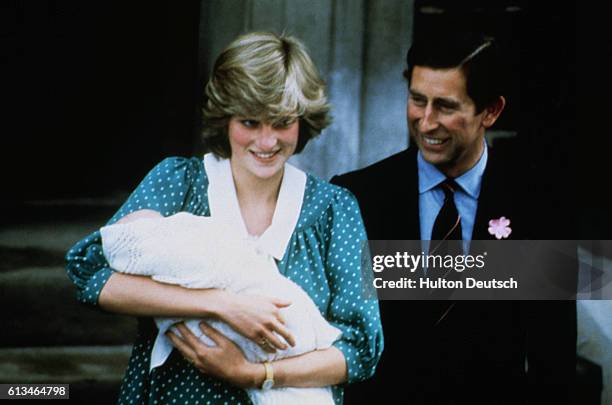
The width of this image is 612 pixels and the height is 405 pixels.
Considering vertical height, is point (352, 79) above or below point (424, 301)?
above

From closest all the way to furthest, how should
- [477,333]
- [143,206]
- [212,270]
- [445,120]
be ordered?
[212,270]
[143,206]
[445,120]
[477,333]

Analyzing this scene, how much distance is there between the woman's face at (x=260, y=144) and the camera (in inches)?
68.2

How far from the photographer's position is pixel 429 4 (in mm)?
2027

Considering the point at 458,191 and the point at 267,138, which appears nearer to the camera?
the point at 267,138

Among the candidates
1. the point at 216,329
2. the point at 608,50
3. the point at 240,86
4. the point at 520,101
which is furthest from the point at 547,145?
the point at 216,329

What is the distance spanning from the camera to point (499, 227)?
1.97m

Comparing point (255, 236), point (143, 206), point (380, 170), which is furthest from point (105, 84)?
point (380, 170)

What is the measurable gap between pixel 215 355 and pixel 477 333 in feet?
2.25

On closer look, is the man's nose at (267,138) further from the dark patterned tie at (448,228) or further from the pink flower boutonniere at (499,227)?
the pink flower boutonniere at (499,227)

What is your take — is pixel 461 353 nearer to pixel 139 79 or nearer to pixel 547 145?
pixel 547 145

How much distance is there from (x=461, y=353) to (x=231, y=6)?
3.12 feet

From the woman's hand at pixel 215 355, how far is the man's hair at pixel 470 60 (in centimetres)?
74

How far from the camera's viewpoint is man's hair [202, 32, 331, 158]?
1.69 meters

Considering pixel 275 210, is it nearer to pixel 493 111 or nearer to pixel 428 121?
pixel 428 121
